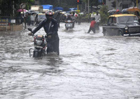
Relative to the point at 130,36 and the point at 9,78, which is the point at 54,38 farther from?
the point at 130,36

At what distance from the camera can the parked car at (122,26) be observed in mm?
26469

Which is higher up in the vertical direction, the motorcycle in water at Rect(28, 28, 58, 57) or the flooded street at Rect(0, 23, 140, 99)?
the motorcycle in water at Rect(28, 28, 58, 57)

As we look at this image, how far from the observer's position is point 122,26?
→ 27000mm

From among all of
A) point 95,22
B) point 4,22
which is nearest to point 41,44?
point 95,22

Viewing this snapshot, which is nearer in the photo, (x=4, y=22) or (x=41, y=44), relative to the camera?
(x=41, y=44)

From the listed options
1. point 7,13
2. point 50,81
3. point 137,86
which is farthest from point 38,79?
point 7,13

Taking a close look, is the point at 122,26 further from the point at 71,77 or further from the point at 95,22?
the point at 71,77

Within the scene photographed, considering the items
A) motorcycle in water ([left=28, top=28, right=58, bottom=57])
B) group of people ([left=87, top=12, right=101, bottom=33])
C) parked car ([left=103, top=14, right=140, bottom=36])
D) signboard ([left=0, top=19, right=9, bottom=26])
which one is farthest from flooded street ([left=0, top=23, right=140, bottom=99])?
signboard ([left=0, top=19, right=9, bottom=26])

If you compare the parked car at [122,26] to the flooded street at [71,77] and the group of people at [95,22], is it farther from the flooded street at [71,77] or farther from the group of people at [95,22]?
the flooded street at [71,77]

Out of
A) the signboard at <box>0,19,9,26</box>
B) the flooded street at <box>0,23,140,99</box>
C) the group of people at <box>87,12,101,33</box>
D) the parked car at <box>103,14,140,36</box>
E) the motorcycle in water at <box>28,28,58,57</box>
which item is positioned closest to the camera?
the flooded street at <box>0,23,140,99</box>

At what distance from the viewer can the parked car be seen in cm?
2647

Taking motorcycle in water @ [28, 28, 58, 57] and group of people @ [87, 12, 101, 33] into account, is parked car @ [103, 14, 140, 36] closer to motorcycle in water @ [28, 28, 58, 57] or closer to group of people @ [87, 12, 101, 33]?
group of people @ [87, 12, 101, 33]

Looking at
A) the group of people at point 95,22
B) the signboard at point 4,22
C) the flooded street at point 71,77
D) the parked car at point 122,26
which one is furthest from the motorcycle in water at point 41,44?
the signboard at point 4,22

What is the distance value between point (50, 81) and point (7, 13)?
33.0 m
